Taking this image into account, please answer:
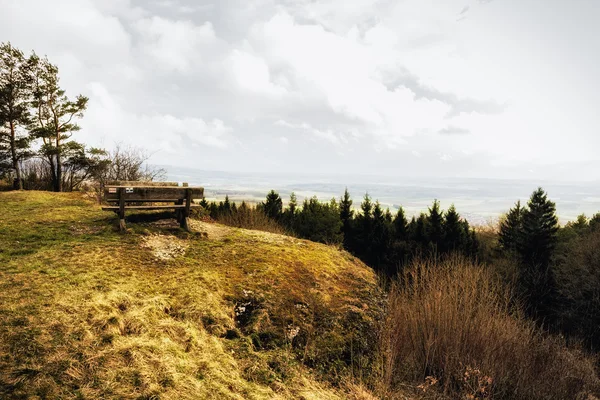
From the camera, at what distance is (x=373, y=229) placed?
3653cm

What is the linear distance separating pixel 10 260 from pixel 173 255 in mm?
3192

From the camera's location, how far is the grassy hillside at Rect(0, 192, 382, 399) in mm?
3697

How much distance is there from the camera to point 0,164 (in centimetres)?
2350

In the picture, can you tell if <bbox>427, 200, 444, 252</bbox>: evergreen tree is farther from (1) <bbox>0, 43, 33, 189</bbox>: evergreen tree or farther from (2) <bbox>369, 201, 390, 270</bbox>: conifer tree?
(1) <bbox>0, 43, 33, 189</bbox>: evergreen tree

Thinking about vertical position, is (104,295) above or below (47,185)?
below

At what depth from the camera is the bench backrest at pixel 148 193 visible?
28.9 ft

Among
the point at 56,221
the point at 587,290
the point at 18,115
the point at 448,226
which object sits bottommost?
the point at 587,290

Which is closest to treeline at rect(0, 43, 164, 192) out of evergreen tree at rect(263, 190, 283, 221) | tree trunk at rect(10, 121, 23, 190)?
tree trunk at rect(10, 121, 23, 190)

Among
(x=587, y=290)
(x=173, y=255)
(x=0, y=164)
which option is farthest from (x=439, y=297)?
(x=0, y=164)

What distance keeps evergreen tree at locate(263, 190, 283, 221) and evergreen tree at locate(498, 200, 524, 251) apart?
27.8 m

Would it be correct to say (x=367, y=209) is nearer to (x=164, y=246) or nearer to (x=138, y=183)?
(x=138, y=183)

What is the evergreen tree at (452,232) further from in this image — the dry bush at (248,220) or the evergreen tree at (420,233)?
the dry bush at (248,220)

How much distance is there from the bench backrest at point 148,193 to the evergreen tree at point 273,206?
25207 mm

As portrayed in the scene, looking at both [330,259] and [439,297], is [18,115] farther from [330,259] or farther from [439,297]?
[439,297]
